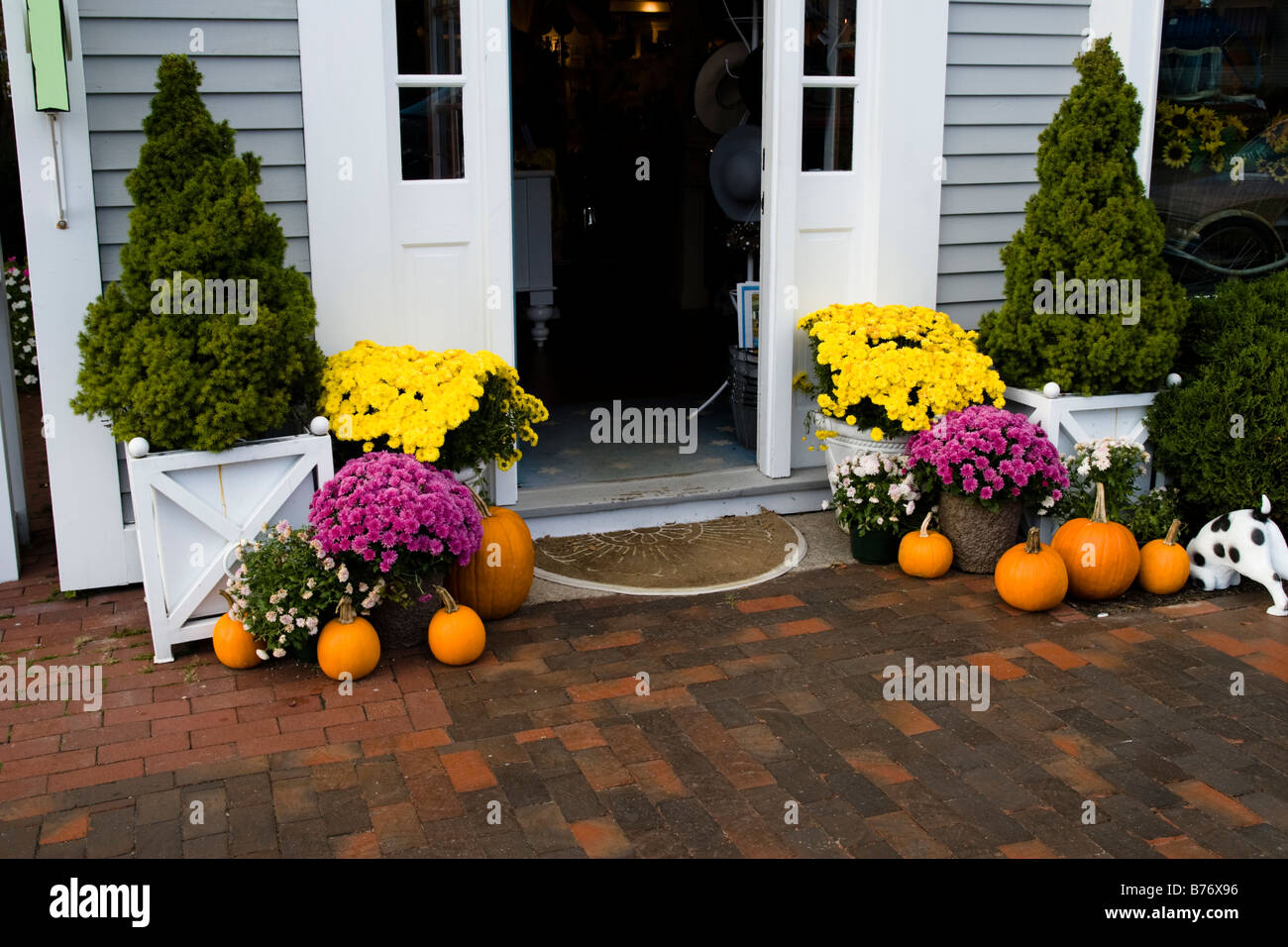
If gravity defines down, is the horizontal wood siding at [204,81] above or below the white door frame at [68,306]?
above

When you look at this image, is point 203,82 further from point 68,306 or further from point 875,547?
point 875,547

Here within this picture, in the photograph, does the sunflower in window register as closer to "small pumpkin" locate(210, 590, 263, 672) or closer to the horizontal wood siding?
Answer: the horizontal wood siding

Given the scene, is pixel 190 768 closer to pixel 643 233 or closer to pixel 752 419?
pixel 752 419

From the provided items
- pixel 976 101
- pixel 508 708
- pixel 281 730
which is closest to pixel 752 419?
pixel 976 101

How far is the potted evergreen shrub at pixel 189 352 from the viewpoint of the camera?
388 cm

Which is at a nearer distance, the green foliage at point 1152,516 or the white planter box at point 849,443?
the green foliage at point 1152,516

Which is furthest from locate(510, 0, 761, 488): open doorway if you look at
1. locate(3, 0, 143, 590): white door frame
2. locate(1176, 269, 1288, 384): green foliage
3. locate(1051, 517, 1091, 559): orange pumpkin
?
locate(1176, 269, 1288, 384): green foliage

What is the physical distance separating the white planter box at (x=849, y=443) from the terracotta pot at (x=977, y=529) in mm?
324

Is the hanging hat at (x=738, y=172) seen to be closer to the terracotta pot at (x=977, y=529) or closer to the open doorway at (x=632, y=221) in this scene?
the open doorway at (x=632, y=221)

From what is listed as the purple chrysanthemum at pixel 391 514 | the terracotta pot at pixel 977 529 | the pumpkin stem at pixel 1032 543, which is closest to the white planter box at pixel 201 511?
the purple chrysanthemum at pixel 391 514

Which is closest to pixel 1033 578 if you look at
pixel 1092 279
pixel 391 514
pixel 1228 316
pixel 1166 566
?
pixel 1166 566

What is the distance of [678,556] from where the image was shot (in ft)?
16.4

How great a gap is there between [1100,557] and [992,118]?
223 centimetres

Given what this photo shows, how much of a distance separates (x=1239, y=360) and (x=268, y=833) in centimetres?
401
